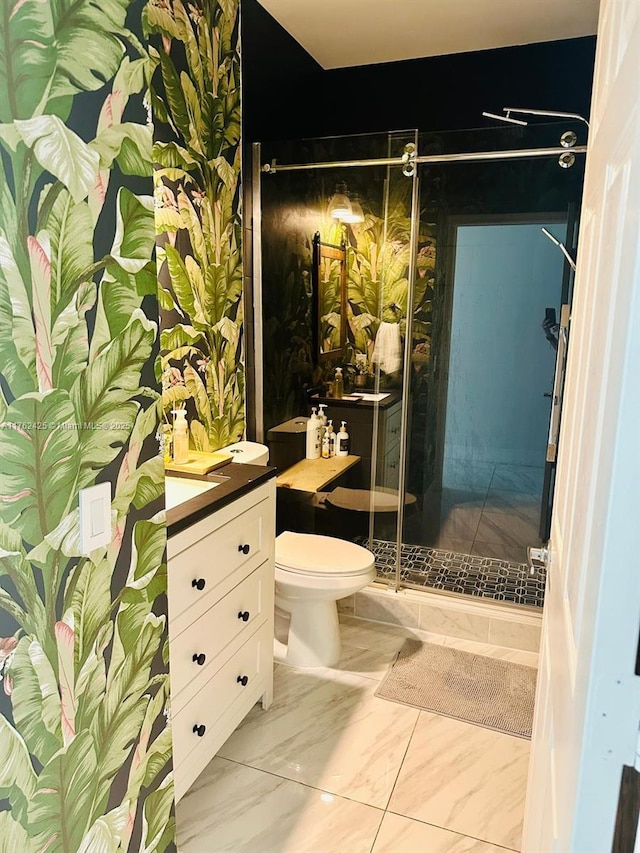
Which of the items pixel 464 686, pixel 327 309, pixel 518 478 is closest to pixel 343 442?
pixel 327 309

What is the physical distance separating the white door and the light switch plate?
2.72 ft

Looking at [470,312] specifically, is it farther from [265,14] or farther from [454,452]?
[265,14]

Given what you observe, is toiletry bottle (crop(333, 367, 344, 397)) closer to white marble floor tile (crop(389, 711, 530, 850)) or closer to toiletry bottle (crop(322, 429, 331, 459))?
toiletry bottle (crop(322, 429, 331, 459))

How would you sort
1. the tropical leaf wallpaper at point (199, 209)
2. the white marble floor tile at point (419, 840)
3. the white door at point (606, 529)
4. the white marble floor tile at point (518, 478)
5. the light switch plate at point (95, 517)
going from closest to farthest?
the white door at point (606, 529) → the light switch plate at point (95, 517) → the white marble floor tile at point (419, 840) → the tropical leaf wallpaper at point (199, 209) → the white marble floor tile at point (518, 478)

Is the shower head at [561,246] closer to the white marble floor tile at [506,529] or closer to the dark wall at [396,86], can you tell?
the dark wall at [396,86]

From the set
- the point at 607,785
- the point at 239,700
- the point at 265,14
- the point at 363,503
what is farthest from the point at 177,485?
the point at 265,14

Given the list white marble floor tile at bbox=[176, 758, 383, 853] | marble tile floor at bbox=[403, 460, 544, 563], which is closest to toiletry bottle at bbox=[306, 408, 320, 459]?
marble tile floor at bbox=[403, 460, 544, 563]

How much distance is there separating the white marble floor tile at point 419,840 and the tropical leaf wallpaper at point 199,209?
1498 mm

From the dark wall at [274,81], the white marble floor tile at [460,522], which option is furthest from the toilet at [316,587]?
the dark wall at [274,81]

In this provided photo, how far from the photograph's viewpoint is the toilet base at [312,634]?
2.58m

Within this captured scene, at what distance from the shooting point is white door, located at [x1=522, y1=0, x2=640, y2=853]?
1.97 ft

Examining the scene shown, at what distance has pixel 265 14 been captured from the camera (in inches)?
107

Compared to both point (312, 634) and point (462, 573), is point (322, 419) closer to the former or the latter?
point (462, 573)

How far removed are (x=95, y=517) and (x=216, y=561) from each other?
29.5 inches
